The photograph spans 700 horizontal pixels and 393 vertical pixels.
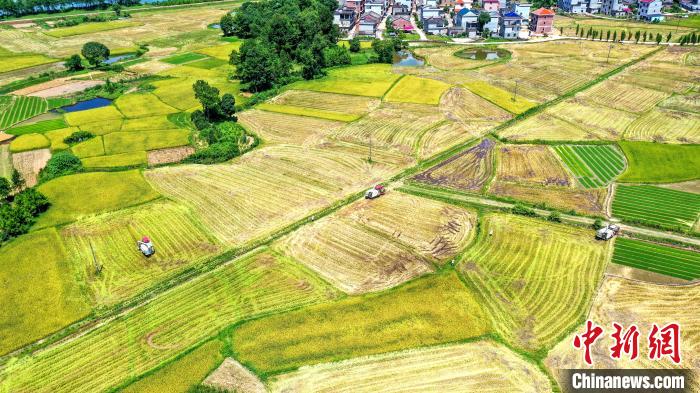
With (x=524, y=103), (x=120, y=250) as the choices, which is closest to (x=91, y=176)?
(x=120, y=250)

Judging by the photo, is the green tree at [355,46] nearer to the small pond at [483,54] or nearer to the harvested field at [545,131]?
the small pond at [483,54]

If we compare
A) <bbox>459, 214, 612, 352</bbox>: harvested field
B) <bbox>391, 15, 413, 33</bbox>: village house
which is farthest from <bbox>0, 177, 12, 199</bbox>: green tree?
<bbox>391, 15, 413, 33</bbox>: village house

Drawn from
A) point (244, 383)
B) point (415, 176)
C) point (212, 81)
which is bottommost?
point (244, 383)

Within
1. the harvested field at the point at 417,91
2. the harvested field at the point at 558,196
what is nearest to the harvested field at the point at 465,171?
the harvested field at the point at 558,196

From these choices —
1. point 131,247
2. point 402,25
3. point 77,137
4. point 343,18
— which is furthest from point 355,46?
point 131,247

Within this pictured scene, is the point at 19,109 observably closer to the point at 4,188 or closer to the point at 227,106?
the point at 4,188

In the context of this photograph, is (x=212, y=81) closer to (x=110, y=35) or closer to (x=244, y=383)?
(x=110, y=35)
